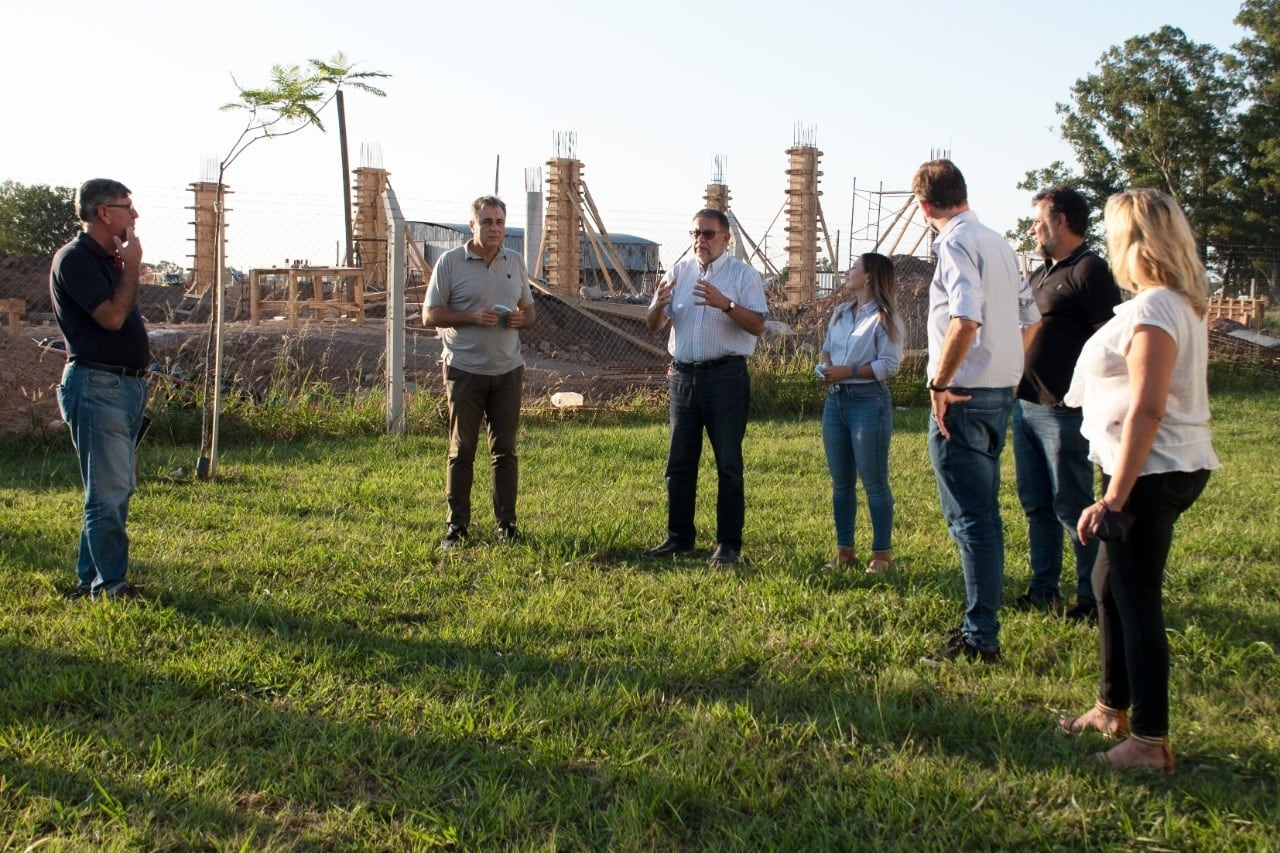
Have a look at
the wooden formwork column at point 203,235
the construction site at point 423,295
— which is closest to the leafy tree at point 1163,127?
the construction site at point 423,295

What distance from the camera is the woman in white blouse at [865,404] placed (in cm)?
550

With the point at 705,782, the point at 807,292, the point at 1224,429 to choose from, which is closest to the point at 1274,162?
the point at 807,292

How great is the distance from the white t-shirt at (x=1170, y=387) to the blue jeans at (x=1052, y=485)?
1.43 metres

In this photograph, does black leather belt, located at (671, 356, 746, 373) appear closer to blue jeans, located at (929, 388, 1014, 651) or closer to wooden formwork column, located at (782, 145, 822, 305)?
blue jeans, located at (929, 388, 1014, 651)

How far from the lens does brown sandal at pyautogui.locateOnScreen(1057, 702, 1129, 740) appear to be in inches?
137

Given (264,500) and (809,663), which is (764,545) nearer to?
(809,663)

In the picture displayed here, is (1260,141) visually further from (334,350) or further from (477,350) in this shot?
(477,350)

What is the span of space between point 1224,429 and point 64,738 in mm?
11368

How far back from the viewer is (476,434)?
6242 millimetres

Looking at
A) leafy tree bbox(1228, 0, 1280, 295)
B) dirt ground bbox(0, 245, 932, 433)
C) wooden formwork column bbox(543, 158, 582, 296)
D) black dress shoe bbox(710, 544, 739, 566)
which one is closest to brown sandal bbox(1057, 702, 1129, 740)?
black dress shoe bbox(710, 544, 739, 566)

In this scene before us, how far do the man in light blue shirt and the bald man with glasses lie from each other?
1.64 meters

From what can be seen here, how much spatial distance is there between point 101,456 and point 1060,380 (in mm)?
4130

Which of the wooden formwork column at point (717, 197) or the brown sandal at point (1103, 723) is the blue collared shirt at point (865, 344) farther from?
the wooden formwork column at point (717, 197)

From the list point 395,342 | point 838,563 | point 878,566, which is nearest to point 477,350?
point 838,563
